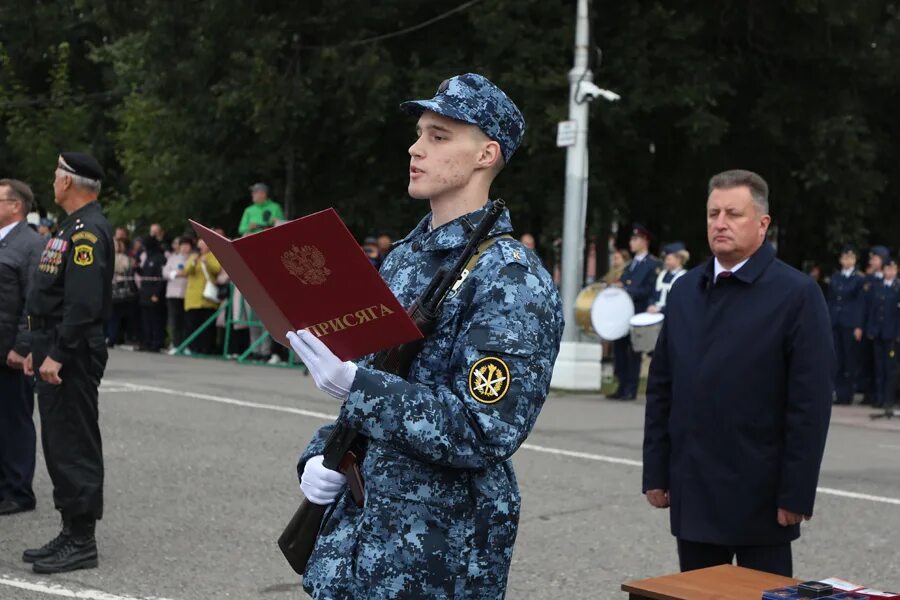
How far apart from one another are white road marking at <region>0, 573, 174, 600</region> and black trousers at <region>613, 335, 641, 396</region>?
10918 millimetres

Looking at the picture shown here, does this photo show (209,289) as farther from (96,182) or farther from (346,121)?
(96,182)

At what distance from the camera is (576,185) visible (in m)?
17.7

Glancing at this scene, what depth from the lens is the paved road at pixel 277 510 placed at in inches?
280

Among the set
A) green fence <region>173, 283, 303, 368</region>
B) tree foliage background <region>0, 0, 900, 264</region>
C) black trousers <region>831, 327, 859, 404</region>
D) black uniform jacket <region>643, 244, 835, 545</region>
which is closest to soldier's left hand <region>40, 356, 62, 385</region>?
black uniform jacket <region>643, 244, 835, 545</region>

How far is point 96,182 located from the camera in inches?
290

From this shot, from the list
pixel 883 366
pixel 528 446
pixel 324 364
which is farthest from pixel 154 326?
pixel 324 364

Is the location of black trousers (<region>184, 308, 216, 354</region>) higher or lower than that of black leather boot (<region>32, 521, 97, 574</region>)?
higher

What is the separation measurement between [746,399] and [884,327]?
14.1 meters

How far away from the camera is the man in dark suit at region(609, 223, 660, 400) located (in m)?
17.1

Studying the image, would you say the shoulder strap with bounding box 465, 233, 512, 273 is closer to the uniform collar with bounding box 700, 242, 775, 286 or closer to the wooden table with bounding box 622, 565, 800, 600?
the wooden table with bounding box 622, 565, 800, 600

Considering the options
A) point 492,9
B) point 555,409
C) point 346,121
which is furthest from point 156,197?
point 555,409

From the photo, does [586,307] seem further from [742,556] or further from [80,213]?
[742,556]

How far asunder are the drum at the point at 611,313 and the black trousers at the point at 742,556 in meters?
12.1

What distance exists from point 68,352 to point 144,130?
23.9m
